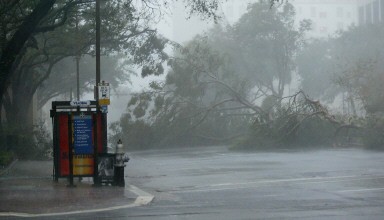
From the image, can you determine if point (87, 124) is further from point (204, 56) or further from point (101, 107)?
point (204, 56)

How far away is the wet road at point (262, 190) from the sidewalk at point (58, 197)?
645 mm

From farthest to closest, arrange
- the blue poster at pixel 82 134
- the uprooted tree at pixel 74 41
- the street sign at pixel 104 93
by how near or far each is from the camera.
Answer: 1. the uprooted tree at pixel 74 41
2. the street sign at pixel 104 93
3. the blue poster at pixel 82 134

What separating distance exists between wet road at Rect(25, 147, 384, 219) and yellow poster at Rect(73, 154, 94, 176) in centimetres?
163

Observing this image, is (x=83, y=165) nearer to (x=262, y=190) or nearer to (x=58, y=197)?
(x=58, y=197)

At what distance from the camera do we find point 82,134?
54.0ft

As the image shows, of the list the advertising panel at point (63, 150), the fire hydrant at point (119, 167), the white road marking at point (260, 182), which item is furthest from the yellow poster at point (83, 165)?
the white road marking at point (260, 182)

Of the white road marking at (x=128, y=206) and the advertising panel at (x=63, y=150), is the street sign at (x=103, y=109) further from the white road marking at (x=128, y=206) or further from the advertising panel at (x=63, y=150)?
the white road marking at (x=128, y=206)

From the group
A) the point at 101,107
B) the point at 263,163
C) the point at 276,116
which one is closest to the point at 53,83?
the point at 276,116

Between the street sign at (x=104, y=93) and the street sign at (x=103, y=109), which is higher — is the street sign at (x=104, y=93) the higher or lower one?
the higher one

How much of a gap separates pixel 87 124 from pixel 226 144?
29.7 m

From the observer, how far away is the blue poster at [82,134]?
16469mm

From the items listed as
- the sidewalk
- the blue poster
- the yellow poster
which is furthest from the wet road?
the blue poster

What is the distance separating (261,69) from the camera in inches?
2527

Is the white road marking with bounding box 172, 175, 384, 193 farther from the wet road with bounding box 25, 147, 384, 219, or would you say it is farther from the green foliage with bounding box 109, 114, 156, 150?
the green foliage with bounding box 109, 114, 156, 150
